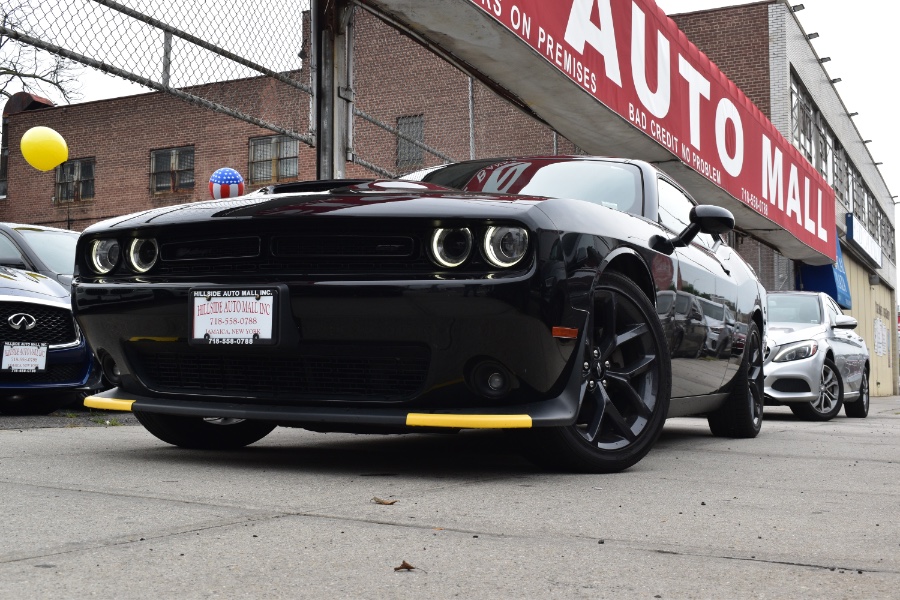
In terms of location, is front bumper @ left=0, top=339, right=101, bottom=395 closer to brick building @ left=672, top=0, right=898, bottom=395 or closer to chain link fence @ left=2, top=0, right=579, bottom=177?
chain link fence @ left=2, top=0, right=579, bottom=177

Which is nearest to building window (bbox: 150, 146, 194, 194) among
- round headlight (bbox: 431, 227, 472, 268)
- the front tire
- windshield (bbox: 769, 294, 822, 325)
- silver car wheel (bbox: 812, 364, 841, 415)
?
windshield (bbox: 769, 294, 822, 325)

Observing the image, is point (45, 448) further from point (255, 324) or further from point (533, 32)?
point (533, 32)

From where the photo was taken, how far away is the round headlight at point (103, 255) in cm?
365

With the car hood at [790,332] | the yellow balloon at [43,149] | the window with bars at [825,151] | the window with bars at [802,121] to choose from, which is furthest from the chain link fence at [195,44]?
the window with bars at [825,151]

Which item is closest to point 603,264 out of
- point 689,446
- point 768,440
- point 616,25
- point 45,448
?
point 689,446

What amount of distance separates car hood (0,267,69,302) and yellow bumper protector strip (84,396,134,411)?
3.04 meters

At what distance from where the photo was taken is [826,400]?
994cm

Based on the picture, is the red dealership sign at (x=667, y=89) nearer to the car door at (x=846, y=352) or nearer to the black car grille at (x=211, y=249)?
the car door at (x=846, y=352)

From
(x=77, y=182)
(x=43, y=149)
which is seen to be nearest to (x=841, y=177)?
(x=77, y=182)

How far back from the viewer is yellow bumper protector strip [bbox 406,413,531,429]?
3078 mm

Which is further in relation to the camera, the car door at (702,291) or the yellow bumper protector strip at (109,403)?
the car door at (702,291)

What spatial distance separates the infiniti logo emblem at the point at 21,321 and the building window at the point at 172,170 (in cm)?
2403

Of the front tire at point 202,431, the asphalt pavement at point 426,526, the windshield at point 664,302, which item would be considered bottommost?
the asphalt pavement at point 426,526

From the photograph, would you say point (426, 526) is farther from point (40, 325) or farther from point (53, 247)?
point (53, 247)
